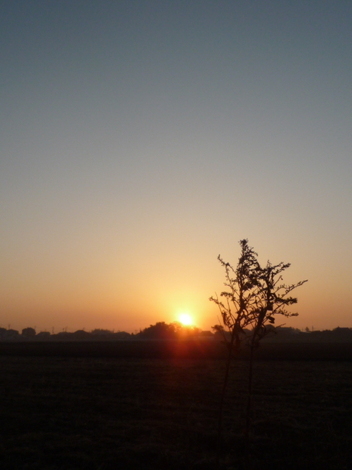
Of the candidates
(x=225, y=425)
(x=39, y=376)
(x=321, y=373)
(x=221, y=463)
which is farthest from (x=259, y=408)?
(x=39, y=376)

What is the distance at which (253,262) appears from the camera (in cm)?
1305

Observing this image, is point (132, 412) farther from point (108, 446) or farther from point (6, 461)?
point (6, 461)

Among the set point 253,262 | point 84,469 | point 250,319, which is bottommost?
point 84,469

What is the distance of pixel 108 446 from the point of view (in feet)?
55.5

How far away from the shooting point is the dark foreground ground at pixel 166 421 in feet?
51.1

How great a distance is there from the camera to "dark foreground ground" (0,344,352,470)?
15.6 m

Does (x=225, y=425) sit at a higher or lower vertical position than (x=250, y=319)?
lower

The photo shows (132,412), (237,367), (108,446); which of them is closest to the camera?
(108,446)

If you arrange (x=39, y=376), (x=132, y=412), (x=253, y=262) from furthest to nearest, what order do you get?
1. (x=39, y=376)
2. (x=132, y=412)
3. (x=253, y=262)

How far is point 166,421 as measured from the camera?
20734mm

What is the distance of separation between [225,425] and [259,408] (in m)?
4.44

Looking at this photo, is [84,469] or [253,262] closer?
[253,262]

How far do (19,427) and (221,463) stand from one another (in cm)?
1017

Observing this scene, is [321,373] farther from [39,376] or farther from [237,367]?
[39,376]
